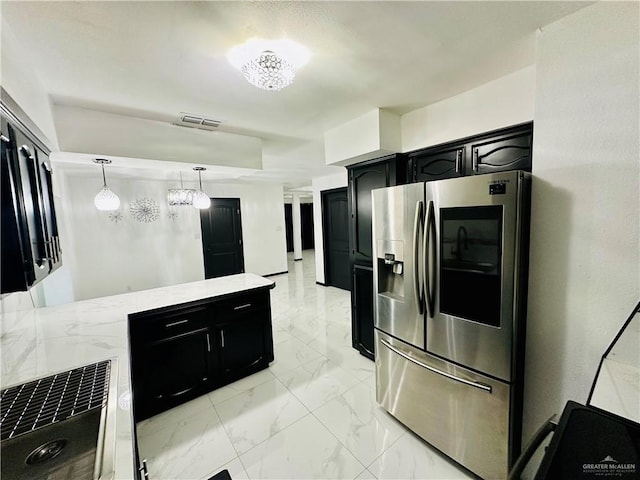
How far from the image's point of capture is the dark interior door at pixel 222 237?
19.1 ft

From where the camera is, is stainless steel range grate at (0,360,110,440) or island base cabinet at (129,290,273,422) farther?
island base cabinet at (129,290,273,422)

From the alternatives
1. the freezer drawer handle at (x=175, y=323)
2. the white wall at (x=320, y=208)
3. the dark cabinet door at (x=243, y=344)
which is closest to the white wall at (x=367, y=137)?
the dark cabinet door at (x=243, y=344)

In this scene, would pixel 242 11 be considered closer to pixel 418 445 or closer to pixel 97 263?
pixel 418 445

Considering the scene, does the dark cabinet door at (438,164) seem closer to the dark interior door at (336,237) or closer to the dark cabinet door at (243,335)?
the dark cabinet door at (243,335)

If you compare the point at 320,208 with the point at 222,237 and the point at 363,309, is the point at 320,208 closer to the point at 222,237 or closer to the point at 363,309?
the point at 222,237

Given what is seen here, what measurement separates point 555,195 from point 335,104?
1.58 m

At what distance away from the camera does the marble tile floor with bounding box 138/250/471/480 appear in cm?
164

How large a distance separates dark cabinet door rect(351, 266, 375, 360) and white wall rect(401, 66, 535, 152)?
1.31 metres

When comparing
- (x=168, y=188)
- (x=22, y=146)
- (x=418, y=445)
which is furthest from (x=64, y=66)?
(x=168, y=188)

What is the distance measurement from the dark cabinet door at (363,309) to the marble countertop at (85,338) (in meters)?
1.04

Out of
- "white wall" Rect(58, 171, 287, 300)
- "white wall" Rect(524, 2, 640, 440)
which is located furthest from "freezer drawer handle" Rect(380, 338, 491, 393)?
"white wall" Rect(58, 171, 287, 300)

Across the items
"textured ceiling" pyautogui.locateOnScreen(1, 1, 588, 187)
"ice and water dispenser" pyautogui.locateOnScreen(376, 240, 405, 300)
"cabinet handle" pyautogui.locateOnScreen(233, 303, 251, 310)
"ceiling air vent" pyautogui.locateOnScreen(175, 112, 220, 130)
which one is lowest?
"cabinet handle" pyautogui.locateOnScreen(233, 303, 251, 310)

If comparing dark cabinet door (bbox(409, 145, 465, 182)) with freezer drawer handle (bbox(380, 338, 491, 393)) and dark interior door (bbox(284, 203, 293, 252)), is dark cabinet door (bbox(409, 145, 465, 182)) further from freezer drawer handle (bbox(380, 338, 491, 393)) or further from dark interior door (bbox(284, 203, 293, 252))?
dark interior door (bbox(284, 203, 293, 252))

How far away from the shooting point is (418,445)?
1793 mm
